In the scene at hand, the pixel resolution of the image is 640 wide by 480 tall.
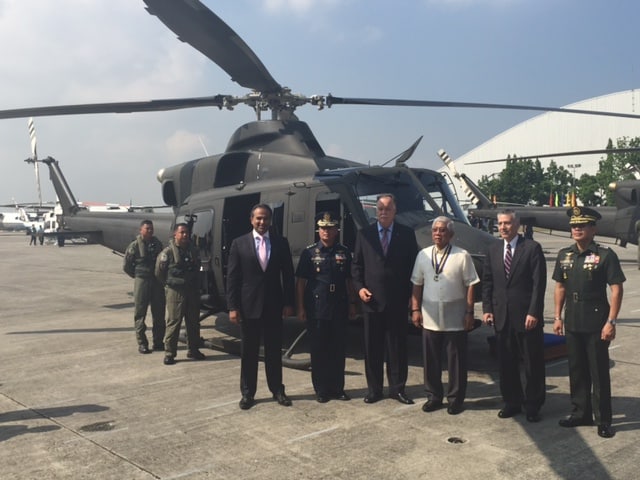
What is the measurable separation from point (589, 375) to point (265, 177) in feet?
16.0

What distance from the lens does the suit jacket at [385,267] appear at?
16.3ft

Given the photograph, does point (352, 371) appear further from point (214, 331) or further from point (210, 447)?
point (214, 331)

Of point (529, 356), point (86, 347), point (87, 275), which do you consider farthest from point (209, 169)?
point (87, 275)

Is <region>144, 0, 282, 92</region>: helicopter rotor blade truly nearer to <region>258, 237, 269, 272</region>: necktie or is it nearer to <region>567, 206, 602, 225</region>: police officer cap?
<region>258, 237, 269, 272</region>: necktie

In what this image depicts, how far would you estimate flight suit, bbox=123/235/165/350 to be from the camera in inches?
285

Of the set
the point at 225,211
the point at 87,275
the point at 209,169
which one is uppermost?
the point at 209,169

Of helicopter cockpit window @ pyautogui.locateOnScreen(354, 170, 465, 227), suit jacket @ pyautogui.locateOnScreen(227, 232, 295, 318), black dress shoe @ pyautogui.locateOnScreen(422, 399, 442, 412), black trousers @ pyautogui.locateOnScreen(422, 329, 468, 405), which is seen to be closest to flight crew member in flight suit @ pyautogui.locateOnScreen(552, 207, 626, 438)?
black trousers @ pyautogui.locateOnScreen(422, 329, 468, 405)

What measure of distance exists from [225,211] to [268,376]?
111 inches

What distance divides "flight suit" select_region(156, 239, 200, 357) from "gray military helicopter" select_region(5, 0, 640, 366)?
51cm

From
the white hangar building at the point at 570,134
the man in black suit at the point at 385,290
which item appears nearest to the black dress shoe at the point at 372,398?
the man in black suit at the point at 385,290

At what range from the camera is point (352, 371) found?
6105 millimetres

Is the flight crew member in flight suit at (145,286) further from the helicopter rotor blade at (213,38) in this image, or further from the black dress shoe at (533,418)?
the black dress shoe at (533,418)

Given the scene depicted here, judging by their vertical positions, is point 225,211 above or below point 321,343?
above

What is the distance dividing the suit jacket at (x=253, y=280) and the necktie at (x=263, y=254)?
28 mm
